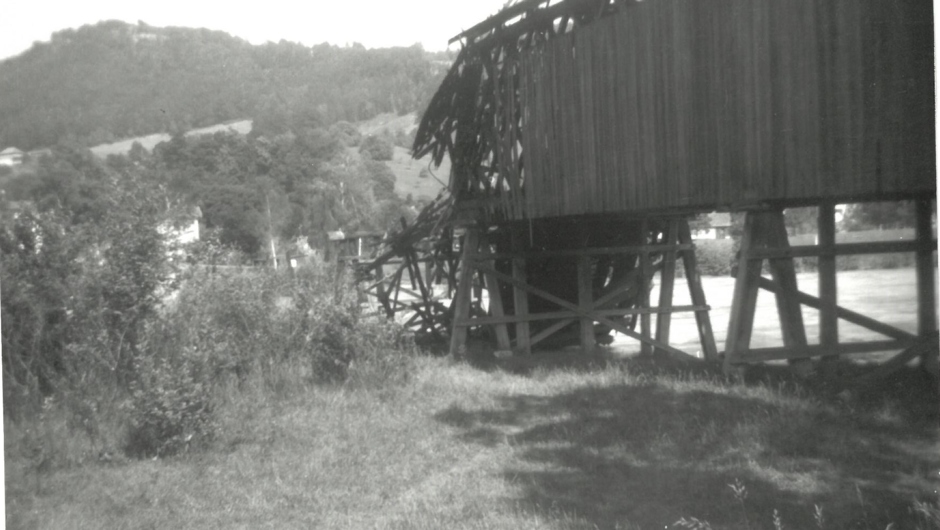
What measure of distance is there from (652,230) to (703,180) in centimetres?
522

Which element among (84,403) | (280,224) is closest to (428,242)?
(280,224)

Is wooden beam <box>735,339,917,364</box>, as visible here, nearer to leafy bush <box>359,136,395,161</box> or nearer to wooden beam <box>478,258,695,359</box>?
wooden beam <box>478,258,695,359</box>

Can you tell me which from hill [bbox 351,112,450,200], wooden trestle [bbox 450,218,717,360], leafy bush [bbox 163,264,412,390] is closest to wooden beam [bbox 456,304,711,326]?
wooden trestle [bbox 450,218,717,360]

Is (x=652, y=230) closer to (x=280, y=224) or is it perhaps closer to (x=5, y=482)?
(x=280, y=224)

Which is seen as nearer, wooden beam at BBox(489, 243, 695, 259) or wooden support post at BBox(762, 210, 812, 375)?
wooden support post at BBox(762, 210, 812, 375)

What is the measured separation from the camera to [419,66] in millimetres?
10695

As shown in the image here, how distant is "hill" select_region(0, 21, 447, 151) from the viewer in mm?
7207

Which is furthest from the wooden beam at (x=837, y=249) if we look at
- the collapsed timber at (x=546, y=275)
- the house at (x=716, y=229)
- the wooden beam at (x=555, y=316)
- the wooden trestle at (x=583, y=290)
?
the house at (x=716, y=229)

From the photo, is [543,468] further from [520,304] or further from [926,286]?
[520,304]

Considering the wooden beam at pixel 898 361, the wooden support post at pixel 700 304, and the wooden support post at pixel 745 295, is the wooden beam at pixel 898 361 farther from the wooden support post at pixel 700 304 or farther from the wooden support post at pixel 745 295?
the wooden support post at pixel 700 304

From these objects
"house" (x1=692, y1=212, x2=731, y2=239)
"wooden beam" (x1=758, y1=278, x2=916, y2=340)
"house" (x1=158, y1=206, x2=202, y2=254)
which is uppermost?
"house" (x1=158, y1=206, x2=202, y2=254)

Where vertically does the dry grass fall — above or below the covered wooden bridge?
below

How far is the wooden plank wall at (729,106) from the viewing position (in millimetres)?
6602

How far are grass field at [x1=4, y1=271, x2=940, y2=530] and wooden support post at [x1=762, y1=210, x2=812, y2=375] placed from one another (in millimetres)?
358
